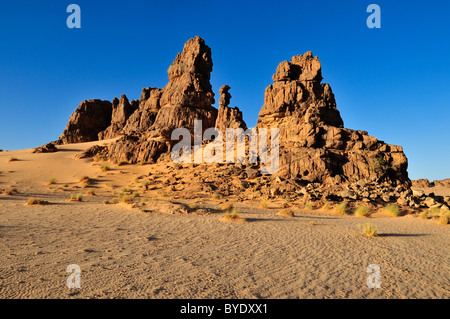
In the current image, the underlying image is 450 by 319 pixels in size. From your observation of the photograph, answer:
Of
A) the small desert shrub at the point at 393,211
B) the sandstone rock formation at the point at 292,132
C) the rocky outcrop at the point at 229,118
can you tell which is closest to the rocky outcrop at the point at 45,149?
the sandstone rock formation at the point at 292,132

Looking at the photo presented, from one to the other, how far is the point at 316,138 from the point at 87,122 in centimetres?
5303

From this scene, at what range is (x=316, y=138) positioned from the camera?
2550cm

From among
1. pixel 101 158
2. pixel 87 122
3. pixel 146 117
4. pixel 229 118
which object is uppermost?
pixel 87 122

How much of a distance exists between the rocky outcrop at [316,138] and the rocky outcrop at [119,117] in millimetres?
36451

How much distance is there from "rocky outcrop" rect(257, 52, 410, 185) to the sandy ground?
10.4 m

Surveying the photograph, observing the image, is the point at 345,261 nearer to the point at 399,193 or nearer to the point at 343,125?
the point at 399,193

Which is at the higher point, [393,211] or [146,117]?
[146,117]

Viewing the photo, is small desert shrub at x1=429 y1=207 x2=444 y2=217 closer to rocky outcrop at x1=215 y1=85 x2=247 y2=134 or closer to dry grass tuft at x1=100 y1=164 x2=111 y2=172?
rocky outcrop at x1=215 y1=85 x2=247 y2=134

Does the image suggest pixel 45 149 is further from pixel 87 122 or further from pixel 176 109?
pixel 87 122

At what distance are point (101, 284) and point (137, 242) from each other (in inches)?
123

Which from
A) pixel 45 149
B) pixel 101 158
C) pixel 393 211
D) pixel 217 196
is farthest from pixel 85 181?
pixel 393 211

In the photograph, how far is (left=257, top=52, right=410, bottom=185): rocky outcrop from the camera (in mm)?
23109
